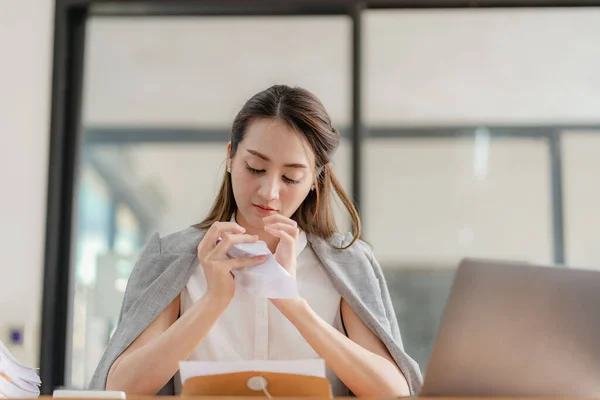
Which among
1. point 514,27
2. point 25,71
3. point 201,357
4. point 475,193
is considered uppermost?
point 514,27

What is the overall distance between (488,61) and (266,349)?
2192 mm

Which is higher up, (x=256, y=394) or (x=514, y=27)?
(x=514, y=27)

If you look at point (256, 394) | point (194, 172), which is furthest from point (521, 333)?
point (194, 172)

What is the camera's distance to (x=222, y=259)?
1.57 metres

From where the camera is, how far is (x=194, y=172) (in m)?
3.48

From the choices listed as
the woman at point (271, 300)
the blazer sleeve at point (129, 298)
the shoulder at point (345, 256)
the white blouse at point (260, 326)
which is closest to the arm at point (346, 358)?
the woman at point (271, 300)

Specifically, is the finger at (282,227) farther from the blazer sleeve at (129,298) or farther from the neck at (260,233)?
the blazer sleeve at (129,298)

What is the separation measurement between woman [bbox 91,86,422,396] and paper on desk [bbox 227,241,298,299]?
2 centimetres

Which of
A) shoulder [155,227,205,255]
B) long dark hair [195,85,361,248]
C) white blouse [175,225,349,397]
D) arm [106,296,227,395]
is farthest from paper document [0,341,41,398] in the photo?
long dark hair [195,85,361,248]

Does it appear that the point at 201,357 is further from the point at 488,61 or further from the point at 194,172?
the point at 488,61

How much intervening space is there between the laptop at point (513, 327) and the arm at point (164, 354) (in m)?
0.59

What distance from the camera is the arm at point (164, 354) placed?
5.16ft


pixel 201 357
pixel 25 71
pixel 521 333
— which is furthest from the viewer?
pixel 25 71

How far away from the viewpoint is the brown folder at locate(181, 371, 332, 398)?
1150 mm
